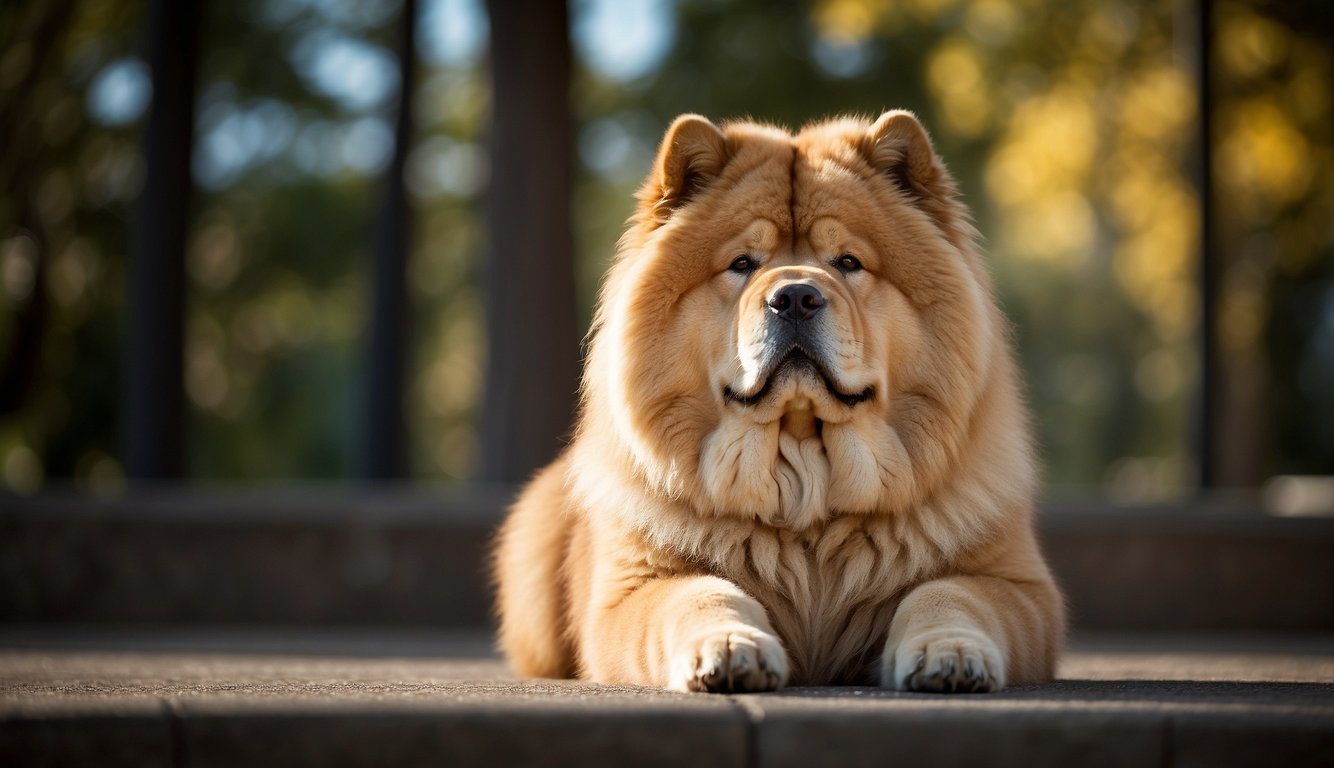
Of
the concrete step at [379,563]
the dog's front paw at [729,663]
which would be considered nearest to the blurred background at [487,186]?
the concrete step at [379,563]

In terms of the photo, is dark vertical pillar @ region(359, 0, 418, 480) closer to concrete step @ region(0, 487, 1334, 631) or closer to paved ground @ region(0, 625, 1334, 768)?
concrete step @ region(0, 487, 1334, 631)

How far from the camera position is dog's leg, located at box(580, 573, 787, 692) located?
2.86 metres

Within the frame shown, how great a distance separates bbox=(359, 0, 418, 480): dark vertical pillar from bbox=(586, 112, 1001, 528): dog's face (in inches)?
272

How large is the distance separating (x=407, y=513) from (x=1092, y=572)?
3.79 metres

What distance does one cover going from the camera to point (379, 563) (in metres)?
6.86

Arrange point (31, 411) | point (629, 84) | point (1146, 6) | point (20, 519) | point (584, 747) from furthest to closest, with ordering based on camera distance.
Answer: point (31, 411) < point (629, 84) < point (1146, 6) < point (20, 519) < point (584, 747)

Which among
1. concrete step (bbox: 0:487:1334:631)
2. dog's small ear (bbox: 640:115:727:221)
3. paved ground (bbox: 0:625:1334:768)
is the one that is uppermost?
dog's small ear (bbox: 640:115:727:221)

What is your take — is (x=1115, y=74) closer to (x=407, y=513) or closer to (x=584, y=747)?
(x=407, y=513)

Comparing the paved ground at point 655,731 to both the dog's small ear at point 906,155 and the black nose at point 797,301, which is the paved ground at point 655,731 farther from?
the dog's small ear at point 906,155

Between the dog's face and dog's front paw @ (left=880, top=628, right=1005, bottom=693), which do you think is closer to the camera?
dog's front paw @ (left=880, top=628, right=1005, bottom=693)

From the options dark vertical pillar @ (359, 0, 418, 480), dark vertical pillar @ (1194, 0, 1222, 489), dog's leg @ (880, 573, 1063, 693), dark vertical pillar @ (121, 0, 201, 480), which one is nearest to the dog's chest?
dog's leg @ (880, 573, 1063, 693)

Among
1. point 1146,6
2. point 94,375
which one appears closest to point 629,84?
point 1146,6

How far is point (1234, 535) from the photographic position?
673 cm

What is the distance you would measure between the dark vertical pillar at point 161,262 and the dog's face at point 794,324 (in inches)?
228
